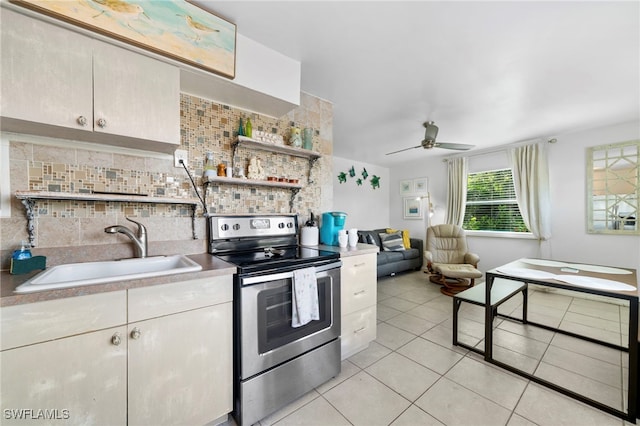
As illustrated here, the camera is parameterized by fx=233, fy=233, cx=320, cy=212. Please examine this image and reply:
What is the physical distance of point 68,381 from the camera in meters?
0.92

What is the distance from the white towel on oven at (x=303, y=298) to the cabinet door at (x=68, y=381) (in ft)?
2.66

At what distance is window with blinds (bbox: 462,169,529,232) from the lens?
4.22m

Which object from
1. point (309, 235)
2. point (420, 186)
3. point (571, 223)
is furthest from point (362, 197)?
point (309, 235)

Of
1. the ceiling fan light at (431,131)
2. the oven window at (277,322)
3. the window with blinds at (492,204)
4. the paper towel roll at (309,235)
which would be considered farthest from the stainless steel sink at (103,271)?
the window with blinds at (492,204)

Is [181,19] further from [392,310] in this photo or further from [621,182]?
[621,182]

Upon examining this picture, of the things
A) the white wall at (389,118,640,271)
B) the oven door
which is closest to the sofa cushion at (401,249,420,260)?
the white wall at (389,118,640,271)

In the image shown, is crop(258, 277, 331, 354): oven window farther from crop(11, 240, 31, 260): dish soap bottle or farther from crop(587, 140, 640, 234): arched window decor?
crop(587, 140, 640, 234): arched window decor

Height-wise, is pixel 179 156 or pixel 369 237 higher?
pixel 179 156

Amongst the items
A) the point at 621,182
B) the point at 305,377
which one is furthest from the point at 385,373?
the point at 621,182

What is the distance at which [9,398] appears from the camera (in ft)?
2.74

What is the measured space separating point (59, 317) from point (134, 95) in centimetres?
111

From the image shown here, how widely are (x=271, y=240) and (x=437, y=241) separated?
353cm

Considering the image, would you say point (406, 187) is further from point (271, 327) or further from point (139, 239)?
point (139, 239)

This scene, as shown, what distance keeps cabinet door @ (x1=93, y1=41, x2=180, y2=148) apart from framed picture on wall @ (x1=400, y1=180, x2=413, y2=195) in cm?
515
